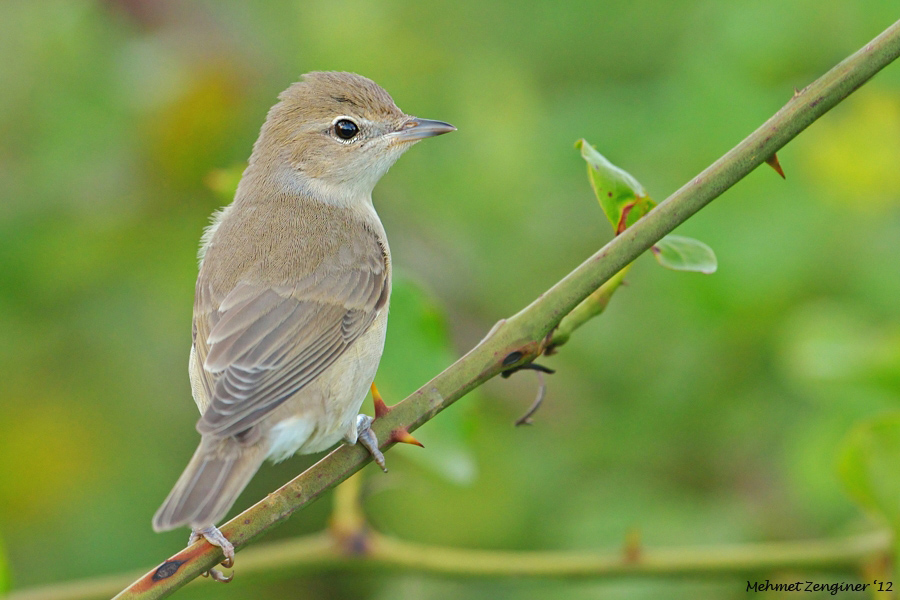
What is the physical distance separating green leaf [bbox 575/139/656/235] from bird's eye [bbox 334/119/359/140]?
155 centimetres

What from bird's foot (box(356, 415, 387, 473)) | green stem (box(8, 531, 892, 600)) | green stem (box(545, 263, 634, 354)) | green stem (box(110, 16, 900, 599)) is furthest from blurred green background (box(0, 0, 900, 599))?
green stem (box(110, 16, 900, 599))

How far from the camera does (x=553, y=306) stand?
2242 millimetres

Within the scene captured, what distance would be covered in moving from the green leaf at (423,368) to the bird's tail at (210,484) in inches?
22.2

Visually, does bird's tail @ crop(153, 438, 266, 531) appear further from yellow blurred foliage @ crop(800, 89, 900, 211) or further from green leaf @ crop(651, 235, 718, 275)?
yellow blurred foliage @ crop(800, 89, 900, 211)

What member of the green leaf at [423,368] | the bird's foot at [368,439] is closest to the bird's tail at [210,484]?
the bird's foot at [368,439]

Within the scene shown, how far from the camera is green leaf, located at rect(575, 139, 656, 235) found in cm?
252

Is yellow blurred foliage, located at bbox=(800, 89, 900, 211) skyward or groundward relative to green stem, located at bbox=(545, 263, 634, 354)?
groundward

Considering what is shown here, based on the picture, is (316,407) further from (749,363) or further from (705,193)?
(749,363)

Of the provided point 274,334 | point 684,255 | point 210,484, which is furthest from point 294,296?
point 684,255

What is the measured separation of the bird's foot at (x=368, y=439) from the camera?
257 cm

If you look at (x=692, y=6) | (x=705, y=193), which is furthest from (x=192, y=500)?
(x=692, y=6)

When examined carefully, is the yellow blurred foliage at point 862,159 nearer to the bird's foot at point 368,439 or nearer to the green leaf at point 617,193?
the green leaf at point 617,193

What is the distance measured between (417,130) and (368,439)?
1.51 m

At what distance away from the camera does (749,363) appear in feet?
14.1
